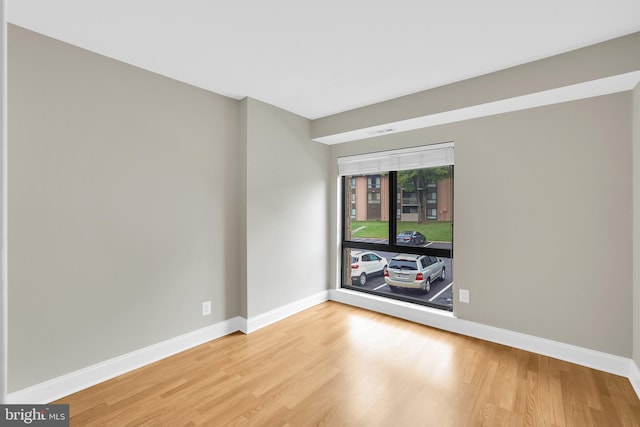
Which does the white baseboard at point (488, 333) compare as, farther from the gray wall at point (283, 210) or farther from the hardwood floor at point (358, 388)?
the gray wall at point (283, 210)

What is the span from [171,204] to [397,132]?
100.0 inches

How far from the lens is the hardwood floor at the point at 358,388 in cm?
176

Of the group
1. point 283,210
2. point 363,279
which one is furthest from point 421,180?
point 283,210

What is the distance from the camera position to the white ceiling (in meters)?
1.63

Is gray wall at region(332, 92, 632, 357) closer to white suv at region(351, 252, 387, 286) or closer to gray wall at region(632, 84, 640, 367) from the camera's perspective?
gray wall at region(632, 84, 640, 367)

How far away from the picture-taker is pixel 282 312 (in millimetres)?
3314

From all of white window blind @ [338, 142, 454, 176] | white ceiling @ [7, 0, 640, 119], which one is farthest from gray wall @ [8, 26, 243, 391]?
white window blind @ [338, 142, 454, 176]

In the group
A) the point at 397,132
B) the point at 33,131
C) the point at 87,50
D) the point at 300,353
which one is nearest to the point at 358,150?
the point at 397,132

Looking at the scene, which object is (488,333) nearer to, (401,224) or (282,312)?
(401,224)

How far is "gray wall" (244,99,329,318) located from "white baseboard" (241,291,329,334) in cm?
6

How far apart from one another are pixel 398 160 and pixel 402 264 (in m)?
1.28

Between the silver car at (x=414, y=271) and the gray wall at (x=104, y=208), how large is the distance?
2.06m

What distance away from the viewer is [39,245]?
Result: 1888 millimetres

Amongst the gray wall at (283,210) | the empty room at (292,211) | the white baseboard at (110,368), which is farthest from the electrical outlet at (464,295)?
the white baseboard at (110,368)
